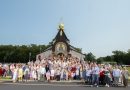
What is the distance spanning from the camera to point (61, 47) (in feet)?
336

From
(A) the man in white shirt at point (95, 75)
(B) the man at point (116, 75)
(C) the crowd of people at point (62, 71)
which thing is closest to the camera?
(A) the man in white shirt at point (95, 75)

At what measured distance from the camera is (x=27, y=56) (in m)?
146

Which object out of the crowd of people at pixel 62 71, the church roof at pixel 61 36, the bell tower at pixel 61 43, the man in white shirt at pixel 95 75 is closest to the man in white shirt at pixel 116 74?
the crowd of people at pixel 62 71

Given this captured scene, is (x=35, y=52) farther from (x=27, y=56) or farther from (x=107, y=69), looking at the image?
(x=107, y=69)

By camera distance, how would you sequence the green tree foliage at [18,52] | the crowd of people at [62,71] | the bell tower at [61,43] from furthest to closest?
the green tree foliage at [18,52] < the bell tower at [61,43] < the crowd of people at [62,71]

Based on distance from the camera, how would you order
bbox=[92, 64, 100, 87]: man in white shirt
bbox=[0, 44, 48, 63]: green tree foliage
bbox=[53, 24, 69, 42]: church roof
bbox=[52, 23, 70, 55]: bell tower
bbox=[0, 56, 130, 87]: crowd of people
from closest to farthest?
bbox=[92, 64, 100, 87]: man in white shirt
bbox=[0, 56, 130, 87]: crowd of people
bbox=[52, 23, 70, 55]: bell tower
bbox=[53, 24, 69, 42]: church roof
bbox=[0, 44, 48, 63]: green tree foliage

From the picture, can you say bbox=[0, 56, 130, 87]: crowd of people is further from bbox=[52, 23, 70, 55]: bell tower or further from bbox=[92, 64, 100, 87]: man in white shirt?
bbox=[52, 23, 70, 55]: bell tower

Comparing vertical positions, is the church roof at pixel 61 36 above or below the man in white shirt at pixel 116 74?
above

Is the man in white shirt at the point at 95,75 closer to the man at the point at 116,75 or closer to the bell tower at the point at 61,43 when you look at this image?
the man at the point at 116,75

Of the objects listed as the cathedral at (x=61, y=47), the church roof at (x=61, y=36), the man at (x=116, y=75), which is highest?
the church roof at (x=61, y=36)

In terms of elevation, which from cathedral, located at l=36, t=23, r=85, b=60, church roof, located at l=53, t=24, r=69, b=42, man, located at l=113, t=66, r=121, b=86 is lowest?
man, located at l=113, t=66, r=121, b=86

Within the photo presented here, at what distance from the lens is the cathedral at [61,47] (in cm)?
10225

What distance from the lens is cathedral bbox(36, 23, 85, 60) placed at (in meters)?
102

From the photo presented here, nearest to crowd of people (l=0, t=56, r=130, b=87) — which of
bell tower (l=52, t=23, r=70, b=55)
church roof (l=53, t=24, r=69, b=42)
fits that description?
bell tower (l=52, t=23, r=70, b=55)
